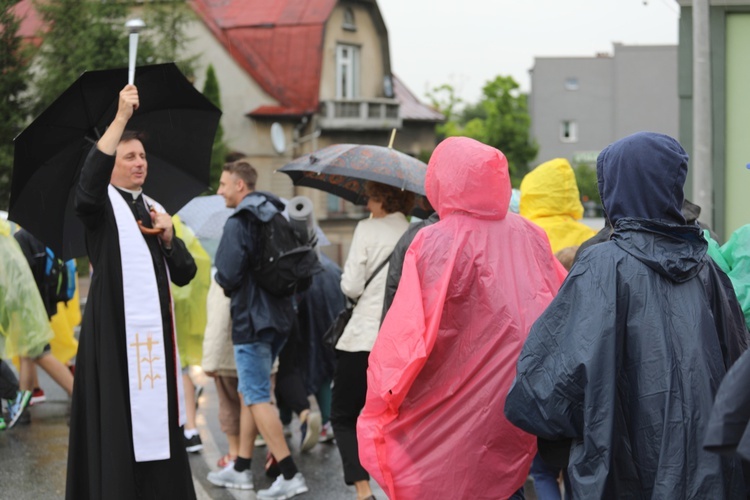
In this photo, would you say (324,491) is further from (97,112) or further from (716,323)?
(716,323)

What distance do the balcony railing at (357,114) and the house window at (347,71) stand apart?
2.98 ft

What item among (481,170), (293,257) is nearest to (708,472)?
(481,170)

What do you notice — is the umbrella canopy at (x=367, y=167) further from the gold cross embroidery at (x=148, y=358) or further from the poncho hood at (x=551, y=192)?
the gold cross embroidery at (x=148, y=358)

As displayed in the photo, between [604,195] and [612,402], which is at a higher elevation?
[604,195]

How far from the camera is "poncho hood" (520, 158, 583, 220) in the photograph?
6.98 meters

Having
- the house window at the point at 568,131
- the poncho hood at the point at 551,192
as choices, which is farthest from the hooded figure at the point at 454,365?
the house window at the point at 568,131

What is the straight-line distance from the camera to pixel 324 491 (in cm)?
691

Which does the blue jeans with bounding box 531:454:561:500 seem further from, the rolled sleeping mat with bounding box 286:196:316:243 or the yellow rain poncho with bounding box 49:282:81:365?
the yellow rain poncho with bounding box 49:282:81:365

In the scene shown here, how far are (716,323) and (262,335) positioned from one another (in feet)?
11.8

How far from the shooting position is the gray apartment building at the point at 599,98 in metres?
77.0

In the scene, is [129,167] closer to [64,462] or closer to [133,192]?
[133,192]

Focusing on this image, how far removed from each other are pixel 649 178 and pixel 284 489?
3910mm

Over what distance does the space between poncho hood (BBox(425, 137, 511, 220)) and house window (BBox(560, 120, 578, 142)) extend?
252 ft

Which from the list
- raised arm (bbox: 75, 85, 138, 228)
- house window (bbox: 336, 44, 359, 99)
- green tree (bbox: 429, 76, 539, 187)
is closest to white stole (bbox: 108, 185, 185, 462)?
raised arm (bbox: 75, 85, 138, 228)
